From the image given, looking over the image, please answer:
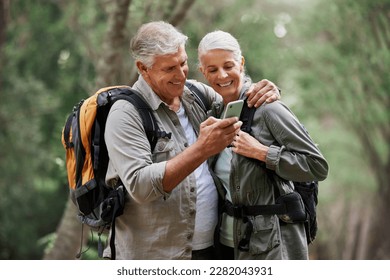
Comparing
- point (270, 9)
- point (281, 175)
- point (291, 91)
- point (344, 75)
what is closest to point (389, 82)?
point (344, 75)

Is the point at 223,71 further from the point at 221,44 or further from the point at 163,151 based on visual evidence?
the point at 163,151

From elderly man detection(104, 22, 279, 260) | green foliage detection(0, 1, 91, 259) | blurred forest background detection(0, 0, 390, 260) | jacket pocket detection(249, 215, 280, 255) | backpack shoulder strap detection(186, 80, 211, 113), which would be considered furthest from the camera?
green foliage detection(0, 1, 91, 259)

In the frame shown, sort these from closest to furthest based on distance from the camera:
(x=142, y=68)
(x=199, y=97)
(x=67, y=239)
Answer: (x=142, y=68), (x=199, y=97), (x=67, y=239)

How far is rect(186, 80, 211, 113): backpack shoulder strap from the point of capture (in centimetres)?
458

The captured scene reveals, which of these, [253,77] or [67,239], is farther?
[253,77]

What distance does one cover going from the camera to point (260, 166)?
13.4 feet

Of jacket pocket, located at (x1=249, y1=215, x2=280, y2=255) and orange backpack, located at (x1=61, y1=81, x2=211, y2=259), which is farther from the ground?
orange backpack, located at (x1=61, y1=81, x2=211, y2=259)

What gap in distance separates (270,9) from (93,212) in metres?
15.1

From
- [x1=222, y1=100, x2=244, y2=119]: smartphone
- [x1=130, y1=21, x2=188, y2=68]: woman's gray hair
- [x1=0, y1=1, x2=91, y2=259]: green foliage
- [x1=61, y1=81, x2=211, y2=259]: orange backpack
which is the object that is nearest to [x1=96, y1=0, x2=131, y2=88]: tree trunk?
[x1=61, y1=81, x2=211, y2=259]: orange backpack

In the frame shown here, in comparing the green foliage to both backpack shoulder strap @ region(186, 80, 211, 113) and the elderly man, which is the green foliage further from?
the elderly man

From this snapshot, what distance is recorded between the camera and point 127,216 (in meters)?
4.15

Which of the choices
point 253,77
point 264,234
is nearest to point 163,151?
point 264,234

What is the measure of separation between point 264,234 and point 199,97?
41.9 inches

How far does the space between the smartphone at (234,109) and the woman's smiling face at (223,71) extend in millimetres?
258
